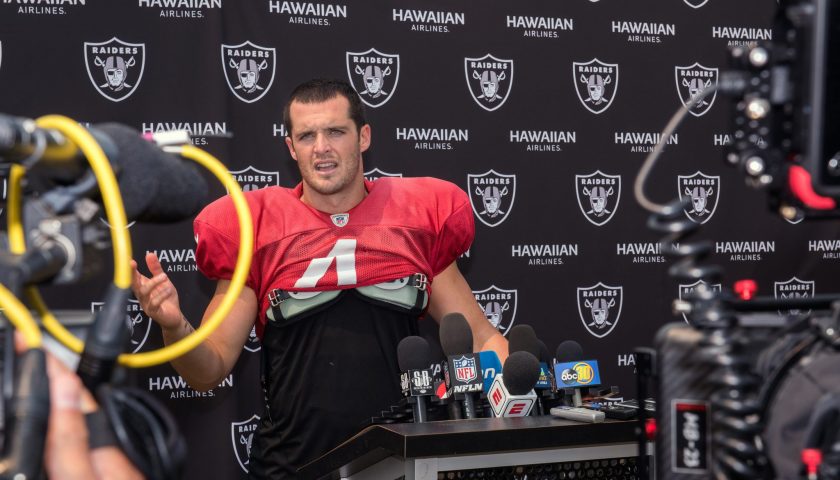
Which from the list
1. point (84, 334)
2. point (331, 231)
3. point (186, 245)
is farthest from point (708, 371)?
point (186, 245)

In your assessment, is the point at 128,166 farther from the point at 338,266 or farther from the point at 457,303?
the point at 457,303

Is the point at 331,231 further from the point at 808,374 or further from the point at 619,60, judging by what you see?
the point at 808,374

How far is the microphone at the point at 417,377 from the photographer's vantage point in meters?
2.33

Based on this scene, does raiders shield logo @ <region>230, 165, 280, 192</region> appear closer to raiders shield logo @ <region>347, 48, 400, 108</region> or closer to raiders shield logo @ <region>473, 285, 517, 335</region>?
raiders shield logo @ <region>347, 48, 400, 108</region>

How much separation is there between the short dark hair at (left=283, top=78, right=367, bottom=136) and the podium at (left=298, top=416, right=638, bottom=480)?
141 centimetres

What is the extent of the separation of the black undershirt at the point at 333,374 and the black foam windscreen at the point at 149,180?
1937mm

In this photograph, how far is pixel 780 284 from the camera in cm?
445

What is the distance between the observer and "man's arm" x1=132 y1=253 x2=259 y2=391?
268 cm

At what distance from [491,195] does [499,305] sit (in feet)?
1.52

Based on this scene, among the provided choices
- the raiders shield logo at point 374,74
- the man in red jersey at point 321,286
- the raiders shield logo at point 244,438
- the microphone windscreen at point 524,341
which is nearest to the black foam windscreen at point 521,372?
the microphone windscreen at point 524,341

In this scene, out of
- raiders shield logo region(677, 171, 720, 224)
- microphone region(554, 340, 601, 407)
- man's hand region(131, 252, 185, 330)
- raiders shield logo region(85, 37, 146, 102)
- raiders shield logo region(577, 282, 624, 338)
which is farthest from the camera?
raiders shield logo region(677, 171, 720, 224)

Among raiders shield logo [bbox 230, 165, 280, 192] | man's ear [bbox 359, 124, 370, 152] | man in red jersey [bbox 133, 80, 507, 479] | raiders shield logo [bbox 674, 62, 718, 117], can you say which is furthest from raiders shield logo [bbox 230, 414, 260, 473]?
raiders shield logo [bbox 674, 62, 718, 117]

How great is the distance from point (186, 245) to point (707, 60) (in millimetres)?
2481

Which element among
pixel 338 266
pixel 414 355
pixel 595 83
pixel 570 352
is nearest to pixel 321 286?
pixel 338 266
